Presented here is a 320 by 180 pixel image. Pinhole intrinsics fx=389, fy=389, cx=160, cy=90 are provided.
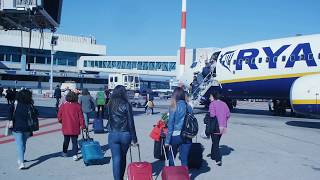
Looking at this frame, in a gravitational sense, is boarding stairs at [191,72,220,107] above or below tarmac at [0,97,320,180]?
above

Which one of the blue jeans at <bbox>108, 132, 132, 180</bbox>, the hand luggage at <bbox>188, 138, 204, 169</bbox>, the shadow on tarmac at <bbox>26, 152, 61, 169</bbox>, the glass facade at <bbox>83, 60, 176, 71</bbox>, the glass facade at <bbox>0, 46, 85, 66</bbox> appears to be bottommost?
the shadow on tarmac at <bbox>26, 152, 61, 169</bbox>

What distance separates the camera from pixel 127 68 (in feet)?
303

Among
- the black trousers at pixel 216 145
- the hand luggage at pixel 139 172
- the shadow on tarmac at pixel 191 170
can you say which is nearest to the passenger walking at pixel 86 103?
the shadow on tarmac at pixel 191 170

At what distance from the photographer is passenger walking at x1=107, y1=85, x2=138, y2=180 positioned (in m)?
7.14

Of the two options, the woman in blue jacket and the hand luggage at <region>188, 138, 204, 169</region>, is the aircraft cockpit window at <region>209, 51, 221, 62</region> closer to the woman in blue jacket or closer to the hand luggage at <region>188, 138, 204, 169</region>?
the hand luggage at <region>188, 138, 204, 169</region>

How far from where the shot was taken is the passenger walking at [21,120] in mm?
8906

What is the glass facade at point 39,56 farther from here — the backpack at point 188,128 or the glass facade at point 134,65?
the backpack at point 188,128

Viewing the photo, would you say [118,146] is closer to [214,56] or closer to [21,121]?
[21,121]

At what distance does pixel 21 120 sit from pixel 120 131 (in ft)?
9.93

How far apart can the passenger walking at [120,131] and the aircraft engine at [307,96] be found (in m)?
12.4

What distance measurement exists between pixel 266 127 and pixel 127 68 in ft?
247

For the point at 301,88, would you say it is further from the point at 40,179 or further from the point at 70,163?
the point at 40,179

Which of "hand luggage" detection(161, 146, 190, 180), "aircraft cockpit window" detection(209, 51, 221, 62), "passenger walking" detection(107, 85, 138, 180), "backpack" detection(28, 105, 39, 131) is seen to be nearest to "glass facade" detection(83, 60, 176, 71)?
"aircraft cockpit window" detection(209, 51, 221, 62)

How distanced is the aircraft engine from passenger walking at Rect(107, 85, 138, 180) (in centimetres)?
1242
